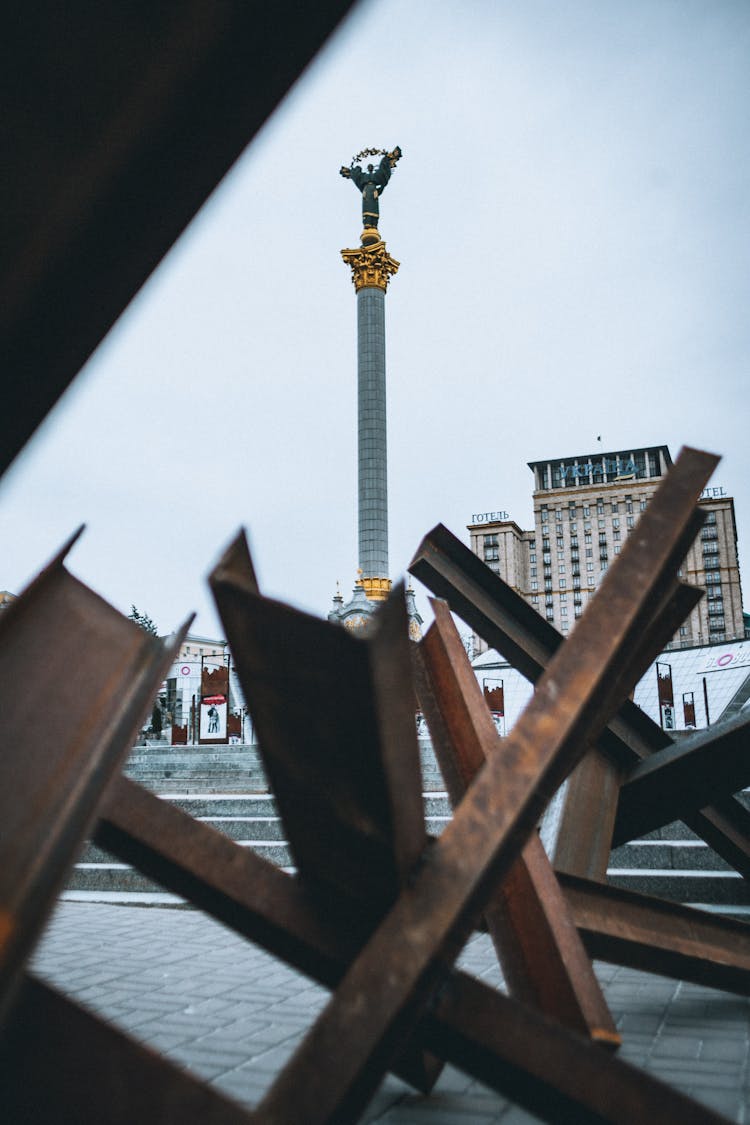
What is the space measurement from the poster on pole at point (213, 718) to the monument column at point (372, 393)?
73.0 feet

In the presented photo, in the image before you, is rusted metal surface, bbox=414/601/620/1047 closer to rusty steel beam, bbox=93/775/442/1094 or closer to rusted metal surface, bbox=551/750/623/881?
rusty steel beam, bbox=93/775/442/1094

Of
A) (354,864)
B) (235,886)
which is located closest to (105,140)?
(354,864)

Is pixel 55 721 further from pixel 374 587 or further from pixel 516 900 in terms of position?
pixel 374 587

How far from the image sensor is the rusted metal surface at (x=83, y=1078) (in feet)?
4.97

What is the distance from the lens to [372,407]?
149 feet

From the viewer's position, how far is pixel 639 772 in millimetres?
4453

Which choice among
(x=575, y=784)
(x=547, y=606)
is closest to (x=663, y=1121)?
(x=575, y=784)

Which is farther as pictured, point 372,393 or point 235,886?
point 372,393

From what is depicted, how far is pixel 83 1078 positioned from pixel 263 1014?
117 inches

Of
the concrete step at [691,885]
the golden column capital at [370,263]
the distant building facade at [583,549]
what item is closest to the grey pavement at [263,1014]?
the concrete step at [691,885]

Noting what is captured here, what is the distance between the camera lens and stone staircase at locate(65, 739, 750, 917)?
6.62 m

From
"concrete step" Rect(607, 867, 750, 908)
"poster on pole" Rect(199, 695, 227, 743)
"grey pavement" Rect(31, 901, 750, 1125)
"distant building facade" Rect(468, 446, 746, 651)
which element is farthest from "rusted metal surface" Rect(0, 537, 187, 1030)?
"distant building facade" Rect(468, 446, 746, 651)

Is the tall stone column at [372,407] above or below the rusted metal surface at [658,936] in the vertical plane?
above

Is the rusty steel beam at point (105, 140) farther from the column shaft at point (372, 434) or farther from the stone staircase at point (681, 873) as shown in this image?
the column shaft at point (372, 434)
